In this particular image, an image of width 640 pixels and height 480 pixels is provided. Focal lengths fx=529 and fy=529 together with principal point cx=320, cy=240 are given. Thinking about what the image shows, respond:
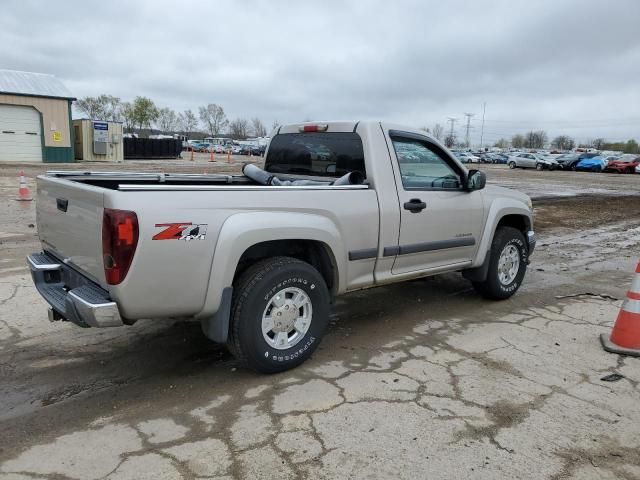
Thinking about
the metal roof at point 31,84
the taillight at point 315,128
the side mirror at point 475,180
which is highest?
the metal roof at point 31,84

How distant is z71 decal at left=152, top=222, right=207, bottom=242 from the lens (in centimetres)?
310

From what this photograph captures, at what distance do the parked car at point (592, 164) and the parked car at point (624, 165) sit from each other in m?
0.50

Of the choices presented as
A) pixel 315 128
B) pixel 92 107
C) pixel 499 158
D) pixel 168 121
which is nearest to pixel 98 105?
pixel 92 107

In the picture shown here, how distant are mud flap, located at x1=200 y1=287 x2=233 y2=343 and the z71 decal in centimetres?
41

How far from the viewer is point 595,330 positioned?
16.2ft

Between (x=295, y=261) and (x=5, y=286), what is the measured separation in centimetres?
380

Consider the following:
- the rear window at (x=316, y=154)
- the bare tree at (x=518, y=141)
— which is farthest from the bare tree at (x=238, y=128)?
the rear window at (x=316, y=154)

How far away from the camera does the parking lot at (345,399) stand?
282 cm

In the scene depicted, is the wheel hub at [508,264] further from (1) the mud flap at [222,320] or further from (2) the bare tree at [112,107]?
(2) the bare tree at [112,107]

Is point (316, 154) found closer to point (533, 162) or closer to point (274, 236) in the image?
point (274, 236)

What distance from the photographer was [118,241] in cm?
301

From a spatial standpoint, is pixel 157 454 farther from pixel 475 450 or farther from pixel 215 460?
pixel 475 450

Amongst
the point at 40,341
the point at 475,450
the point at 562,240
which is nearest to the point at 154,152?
the point at 562,240

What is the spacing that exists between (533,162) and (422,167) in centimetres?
4432
